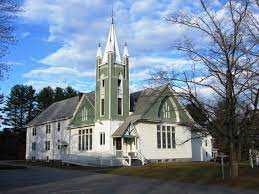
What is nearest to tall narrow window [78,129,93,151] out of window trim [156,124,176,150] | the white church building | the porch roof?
the white church building

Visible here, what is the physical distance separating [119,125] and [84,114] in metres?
6.71

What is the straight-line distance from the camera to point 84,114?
163ft

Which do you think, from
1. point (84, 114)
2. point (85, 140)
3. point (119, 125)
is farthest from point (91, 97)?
point (119, 125)

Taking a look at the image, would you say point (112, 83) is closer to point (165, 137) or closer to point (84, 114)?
A: point (84, 114)

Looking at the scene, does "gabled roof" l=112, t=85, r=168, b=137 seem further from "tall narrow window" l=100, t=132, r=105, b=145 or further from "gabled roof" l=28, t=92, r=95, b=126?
"gabled roof" l=28, t=92, r=95, b=126

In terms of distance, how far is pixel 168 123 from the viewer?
155 ft

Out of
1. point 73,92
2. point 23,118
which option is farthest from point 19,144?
point 73,92

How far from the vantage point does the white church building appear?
43719 millimetres

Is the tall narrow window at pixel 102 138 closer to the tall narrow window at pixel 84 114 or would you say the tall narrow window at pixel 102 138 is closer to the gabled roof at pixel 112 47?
the tall narrow window at pixel 84 114

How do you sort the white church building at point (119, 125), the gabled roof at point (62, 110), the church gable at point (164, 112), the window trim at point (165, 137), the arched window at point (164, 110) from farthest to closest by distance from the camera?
the gabled roof at point (62, 110) → the arched window at point (164, 110) → the window trim at point (165, 137) → the church gable at point (164, 112) → the white church building at point (119, 125)

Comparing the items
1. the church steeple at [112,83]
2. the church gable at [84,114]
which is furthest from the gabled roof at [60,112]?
the church steeple at [112,83]

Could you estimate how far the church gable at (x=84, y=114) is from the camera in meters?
47.9

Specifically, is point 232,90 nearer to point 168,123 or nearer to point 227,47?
point 227,47

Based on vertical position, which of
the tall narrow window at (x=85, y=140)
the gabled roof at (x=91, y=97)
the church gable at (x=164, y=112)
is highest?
the gabled roof at (x=91, y=97)
